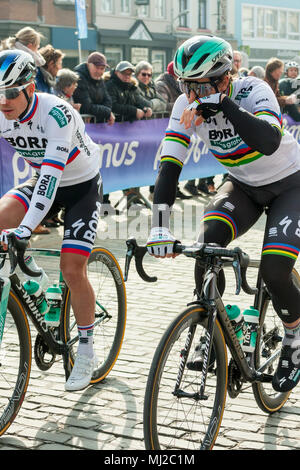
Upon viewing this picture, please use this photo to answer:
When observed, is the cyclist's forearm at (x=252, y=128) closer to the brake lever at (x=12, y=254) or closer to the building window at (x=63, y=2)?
the brake lever at (x=12, y=254)

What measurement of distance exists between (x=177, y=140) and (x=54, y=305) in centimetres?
138

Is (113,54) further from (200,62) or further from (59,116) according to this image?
(200,62)

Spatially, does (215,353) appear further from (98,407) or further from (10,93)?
(10,93)

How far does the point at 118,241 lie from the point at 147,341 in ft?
14.1

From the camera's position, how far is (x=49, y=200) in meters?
4.39

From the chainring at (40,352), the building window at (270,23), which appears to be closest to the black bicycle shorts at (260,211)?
the chainring at (40,352)

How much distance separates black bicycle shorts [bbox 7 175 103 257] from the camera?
15.5ft

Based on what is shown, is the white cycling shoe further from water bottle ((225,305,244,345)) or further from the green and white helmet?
the green and white helmet

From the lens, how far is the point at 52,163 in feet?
14.6

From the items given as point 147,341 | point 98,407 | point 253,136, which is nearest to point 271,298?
point 253,136

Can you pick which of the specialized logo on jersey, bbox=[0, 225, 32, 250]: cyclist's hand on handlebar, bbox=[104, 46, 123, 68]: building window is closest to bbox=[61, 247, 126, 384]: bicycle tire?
bbox=[0, 225, 32, 250]: cyclist's hand on handlebar

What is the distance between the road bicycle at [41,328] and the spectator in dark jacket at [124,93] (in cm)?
704

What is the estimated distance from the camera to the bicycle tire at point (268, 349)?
4.57 m

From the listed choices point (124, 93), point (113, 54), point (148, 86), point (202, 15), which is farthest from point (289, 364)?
point (202, 15)
